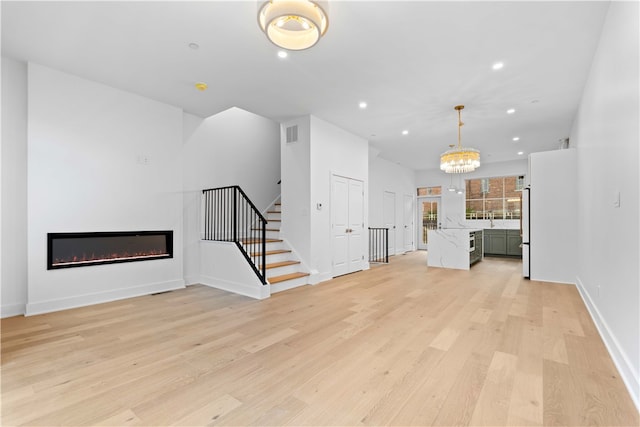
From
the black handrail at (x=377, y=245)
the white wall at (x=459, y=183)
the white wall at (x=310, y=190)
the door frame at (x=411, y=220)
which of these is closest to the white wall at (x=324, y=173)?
the white wall at (x=310, y=190)

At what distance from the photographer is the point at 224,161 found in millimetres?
5977

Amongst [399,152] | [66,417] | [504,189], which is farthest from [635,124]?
[504,189]

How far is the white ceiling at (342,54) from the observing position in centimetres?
275

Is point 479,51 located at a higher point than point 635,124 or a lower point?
higher

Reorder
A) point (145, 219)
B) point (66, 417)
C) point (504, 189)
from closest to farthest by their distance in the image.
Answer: point (66, 417)
point (145, 219)
point (504, 189)

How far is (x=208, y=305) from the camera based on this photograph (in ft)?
12.9

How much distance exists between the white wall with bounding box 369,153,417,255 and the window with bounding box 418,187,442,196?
28 centimetres

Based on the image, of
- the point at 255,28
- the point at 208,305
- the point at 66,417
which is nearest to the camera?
the point at 66,417

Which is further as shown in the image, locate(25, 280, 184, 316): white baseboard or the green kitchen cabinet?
the green kitchen cabinet

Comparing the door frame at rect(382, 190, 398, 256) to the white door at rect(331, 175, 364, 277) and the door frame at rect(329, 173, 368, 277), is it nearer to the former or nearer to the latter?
the door frame at rect(329, 173, 368, 277)

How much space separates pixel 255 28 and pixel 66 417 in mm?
3367

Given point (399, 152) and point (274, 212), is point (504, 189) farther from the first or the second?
point (274, 212)

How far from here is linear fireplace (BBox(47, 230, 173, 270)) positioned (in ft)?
12.5

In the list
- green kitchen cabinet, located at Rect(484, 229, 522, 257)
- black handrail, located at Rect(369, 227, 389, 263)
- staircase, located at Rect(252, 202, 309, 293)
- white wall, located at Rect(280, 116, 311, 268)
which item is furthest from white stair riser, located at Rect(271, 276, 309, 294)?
green kitchen cabinet, located at Rect(484, 229, 522, 257)
